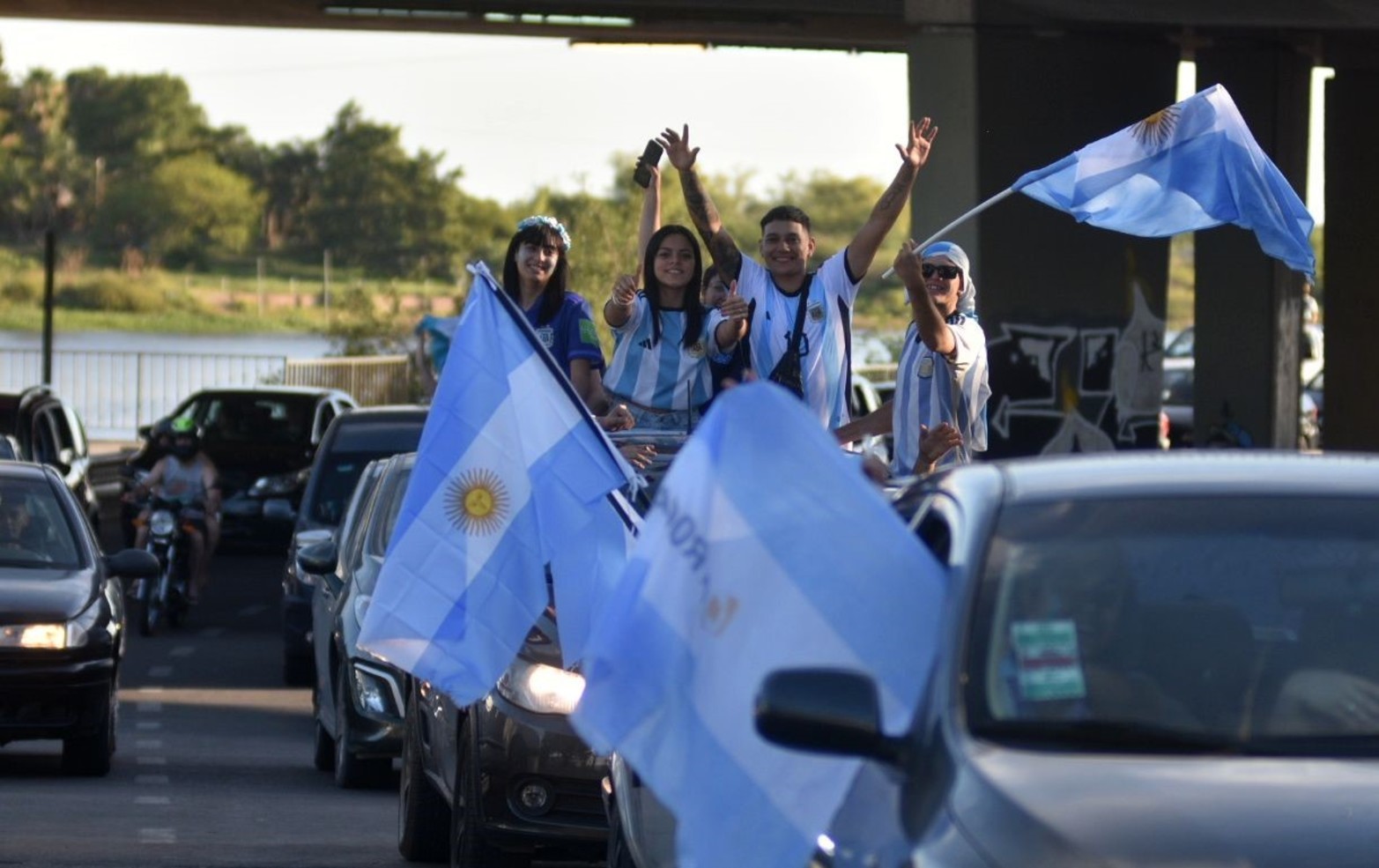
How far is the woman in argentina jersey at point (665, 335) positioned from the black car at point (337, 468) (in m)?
7.70

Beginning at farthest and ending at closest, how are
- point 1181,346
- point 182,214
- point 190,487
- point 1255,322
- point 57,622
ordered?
point 182,214
point 1181,346
point 1255,322
point 190,487
point 57,622

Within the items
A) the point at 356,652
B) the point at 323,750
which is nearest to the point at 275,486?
the point at 323,750

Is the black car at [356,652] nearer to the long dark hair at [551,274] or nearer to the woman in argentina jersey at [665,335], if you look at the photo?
the long dark hair at [551,274]

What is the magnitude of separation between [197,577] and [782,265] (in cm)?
1405

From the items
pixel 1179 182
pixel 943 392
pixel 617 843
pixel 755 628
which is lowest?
pixel 617 843

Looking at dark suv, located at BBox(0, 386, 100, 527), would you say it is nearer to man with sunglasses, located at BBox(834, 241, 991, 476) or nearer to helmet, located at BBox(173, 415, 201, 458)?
helmet, located at BBox(173, 415, 201, 458)

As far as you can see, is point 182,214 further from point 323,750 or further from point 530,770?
point 530,770

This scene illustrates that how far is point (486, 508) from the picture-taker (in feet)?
26.1

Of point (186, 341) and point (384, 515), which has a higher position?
point (384, 515)

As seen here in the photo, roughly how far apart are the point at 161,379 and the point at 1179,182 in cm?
3850

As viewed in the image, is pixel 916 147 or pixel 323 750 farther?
pixel 323 750

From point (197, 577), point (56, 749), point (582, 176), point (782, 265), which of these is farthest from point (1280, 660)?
point (582, 176)

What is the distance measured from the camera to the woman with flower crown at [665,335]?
10.1 meters

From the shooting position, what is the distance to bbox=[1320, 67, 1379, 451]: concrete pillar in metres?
30.4
